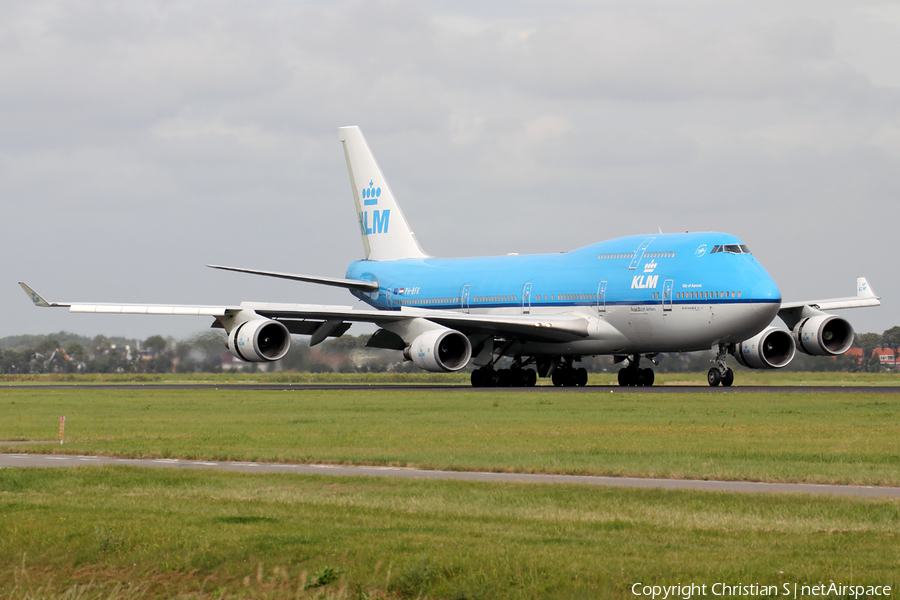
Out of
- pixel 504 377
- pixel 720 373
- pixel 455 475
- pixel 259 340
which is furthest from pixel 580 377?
pixel 455 475

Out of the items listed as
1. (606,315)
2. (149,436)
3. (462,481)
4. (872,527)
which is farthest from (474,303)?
(872,527)

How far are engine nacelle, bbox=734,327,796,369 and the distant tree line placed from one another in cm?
440

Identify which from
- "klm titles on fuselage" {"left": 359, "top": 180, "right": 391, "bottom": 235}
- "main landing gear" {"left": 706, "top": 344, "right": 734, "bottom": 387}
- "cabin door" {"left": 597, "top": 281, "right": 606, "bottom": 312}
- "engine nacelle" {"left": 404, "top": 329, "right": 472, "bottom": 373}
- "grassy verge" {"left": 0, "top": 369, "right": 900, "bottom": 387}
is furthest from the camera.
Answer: "klm titles on fuselage" {"left": 359, "top": 180, "right": 391, "bottom": 235}

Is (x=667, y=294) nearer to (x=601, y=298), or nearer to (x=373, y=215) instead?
(x=601, y=298)

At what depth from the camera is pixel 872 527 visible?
12.4 metres

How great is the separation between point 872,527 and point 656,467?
5.69 m

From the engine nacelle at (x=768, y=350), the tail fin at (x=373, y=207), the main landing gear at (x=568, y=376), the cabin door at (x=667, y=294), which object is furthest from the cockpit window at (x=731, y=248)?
the tail fin at (x=373, y=207)

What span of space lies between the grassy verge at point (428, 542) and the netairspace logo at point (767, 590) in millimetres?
172

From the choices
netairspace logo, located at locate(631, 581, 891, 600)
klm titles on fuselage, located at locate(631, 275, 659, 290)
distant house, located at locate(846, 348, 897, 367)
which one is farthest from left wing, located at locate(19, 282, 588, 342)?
netairspace logo, located at locate(631, 581, 891, 600)

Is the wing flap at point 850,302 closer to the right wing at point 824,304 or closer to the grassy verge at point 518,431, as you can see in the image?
the right wing at point 824,304

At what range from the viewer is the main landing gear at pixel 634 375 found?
47875 millimetres

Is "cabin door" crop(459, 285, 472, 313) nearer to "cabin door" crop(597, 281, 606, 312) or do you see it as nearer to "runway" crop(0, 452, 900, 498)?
"cabin door" crop(597, 281, 606, 312)

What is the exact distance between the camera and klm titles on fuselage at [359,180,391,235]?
60.4m

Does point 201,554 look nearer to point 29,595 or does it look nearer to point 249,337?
point 29,595
